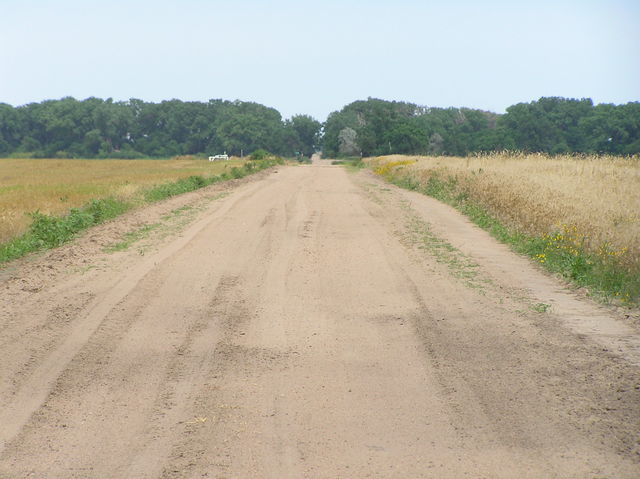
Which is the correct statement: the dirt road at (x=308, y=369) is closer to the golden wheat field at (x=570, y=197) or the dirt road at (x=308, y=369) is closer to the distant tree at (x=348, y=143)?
the golden wheat field at (x=570, y=197)

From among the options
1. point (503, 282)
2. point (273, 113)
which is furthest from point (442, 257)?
point (273, 113)

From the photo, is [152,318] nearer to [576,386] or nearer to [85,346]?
[85,346]

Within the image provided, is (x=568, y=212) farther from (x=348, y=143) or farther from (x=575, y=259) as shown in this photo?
(x=348, y=143)

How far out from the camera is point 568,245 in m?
11.5

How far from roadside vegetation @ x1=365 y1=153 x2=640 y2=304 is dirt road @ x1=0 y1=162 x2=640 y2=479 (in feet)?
2.03

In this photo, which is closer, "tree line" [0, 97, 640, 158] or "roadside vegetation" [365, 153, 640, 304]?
"roadside vegetation" [365, 153, 640, 304]

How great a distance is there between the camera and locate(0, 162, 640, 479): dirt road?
14.6 ft

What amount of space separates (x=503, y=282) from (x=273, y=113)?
176636mm

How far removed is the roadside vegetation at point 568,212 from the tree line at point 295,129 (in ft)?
227

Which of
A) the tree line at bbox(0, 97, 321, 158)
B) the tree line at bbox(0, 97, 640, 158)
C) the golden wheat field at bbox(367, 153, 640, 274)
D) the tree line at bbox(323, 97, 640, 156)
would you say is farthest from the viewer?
the tree line at bbox(0, 97, 321, 158)

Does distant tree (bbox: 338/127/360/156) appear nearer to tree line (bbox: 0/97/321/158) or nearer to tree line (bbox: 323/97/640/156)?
tree line (bbox: 323/97/640/156)

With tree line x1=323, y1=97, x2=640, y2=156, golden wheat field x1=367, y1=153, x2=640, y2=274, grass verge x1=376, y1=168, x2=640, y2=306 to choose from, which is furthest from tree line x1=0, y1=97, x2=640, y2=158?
grass verge x1=376, y1=168, x2=640, y2=306

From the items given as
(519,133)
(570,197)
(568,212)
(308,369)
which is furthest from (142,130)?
(308,369)

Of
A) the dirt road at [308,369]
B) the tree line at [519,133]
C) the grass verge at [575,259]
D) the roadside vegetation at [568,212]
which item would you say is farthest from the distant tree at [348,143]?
the dirt road at [308,369]
